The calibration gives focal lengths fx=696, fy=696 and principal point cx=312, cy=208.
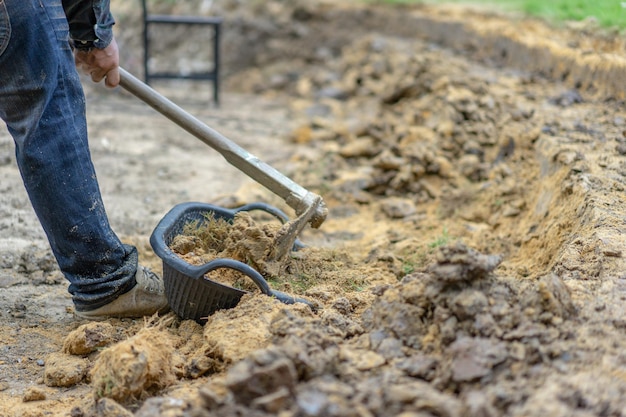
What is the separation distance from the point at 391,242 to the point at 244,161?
3.89 ft

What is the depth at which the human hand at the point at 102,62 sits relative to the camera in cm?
294

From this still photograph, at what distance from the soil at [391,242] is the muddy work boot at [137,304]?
12 cm

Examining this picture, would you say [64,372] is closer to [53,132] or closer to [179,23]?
[53,132]

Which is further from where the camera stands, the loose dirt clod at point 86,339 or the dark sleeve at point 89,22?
the dark sleeve at point 89,22

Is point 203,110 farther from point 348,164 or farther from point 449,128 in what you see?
point 449,128

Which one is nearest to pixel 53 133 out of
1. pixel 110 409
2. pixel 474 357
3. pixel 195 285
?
pixel 195 285

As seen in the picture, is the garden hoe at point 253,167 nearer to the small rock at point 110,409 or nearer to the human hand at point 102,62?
the human hand at point 102,62

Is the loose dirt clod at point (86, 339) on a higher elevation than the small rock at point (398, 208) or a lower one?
higher

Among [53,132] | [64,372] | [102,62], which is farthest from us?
[102,62]

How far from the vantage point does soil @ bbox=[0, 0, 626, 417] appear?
1.85 meters

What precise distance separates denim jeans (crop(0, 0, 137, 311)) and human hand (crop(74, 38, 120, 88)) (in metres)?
0.35

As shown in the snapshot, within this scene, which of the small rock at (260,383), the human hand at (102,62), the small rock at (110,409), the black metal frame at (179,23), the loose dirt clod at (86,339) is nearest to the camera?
the small rock at (260,383)

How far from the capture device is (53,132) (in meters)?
2.53

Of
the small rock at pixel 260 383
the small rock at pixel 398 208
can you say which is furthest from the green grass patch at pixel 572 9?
the small rock at pixel 260 383
